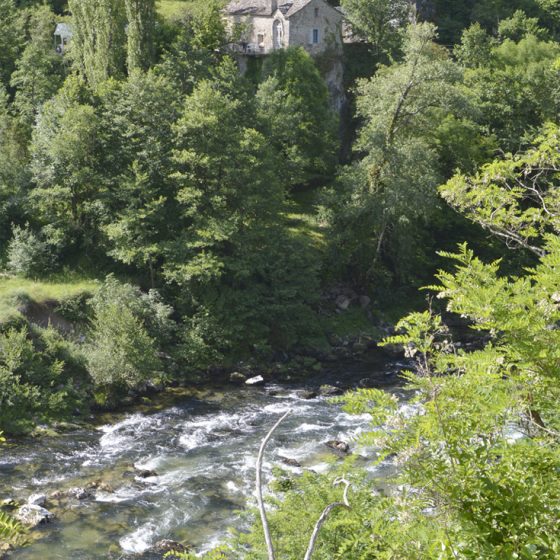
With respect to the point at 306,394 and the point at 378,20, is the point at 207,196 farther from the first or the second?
the point at 378,20

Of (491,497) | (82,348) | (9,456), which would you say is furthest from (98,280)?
(491,497)

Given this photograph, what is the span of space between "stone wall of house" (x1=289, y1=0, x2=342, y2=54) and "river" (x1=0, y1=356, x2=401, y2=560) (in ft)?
98.8

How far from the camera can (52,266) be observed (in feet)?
119

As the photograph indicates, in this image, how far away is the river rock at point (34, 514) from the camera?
21328mm

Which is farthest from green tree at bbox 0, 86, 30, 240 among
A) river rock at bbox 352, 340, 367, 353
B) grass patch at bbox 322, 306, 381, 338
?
river rock at bbox 352, 340, 367, 353

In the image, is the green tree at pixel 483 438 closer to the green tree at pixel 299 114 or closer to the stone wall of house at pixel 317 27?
the green tree at pixel 299 114

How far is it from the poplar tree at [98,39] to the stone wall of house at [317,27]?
45.4ft

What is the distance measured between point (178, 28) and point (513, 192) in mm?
44672

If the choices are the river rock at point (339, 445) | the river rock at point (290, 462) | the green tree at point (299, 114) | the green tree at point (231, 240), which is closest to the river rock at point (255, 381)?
the green tree at point (231, 240)

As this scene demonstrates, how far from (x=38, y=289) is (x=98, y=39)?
Result: 16983mm

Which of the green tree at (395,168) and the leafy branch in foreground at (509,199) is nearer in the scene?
the leafy branch in foreground at (509,199)

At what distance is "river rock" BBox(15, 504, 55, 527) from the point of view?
2133 centimetres

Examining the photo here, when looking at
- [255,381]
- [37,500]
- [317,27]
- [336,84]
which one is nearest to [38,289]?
[255,381]

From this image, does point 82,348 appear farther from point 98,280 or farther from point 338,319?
point 338,319
